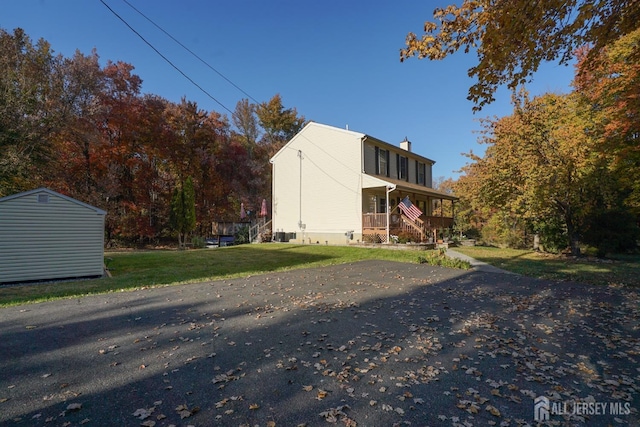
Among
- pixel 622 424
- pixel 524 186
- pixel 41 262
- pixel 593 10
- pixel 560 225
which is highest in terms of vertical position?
pixel 593 10

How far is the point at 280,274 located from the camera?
10.4 m

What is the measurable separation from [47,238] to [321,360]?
31.1ft

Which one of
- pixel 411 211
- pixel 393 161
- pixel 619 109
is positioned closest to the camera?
pixel 619 109

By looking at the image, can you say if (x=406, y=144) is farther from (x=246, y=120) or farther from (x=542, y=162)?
(x=246, y=120)

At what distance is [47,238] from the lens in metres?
9.09

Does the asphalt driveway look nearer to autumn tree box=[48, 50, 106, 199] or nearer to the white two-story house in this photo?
the white two-story house

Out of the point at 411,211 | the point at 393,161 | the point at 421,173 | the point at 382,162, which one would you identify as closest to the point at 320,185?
the point at 382,162

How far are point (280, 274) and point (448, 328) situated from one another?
6244 millimetres

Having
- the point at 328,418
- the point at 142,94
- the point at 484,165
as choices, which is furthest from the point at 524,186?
the point at 142,94

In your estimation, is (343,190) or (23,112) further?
(343,190)

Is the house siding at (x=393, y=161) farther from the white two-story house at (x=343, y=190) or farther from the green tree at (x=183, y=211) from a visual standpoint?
the green tree at (x=183, y=211)

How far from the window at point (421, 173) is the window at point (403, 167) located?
199 cm

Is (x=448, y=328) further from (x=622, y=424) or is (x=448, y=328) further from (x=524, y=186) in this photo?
(x=524, y=186)

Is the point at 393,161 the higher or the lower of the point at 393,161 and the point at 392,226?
the higher
